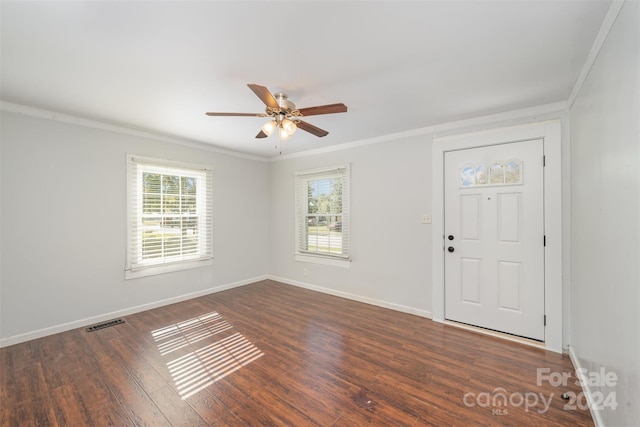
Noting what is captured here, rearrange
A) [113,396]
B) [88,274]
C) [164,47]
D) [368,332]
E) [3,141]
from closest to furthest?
[164,47], [113,396], [3,141], [368,332], [88,274]

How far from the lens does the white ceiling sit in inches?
57.4

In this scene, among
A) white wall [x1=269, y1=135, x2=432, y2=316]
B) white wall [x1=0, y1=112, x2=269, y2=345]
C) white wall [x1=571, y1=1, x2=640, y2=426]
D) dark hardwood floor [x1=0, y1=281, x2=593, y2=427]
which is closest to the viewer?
white wall [x1=571, y1=1, x2=640, y2=426]

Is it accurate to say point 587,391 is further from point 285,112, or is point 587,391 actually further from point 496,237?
point 285,112

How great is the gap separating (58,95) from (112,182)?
1151mm

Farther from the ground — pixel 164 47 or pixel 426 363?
pixel 164 47

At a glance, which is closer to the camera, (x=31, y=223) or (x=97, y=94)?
(x=97, y=94)

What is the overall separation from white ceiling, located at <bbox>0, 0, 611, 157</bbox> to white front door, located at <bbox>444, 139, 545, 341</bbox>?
60 cm

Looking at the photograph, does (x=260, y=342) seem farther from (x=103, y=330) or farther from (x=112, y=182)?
(x=112, y=182)

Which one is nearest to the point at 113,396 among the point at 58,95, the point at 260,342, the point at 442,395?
the point at 260,342

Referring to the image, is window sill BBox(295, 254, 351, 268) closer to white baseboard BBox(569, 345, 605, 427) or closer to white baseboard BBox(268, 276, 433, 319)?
white baseboard BBox(268, 276, 433, 319)

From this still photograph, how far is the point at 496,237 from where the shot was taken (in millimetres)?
2953

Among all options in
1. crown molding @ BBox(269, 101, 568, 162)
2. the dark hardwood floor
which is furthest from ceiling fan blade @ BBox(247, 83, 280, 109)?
the dark hardwood floor

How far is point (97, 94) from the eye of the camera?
2.48m

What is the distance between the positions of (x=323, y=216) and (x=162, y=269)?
2.60 meters
